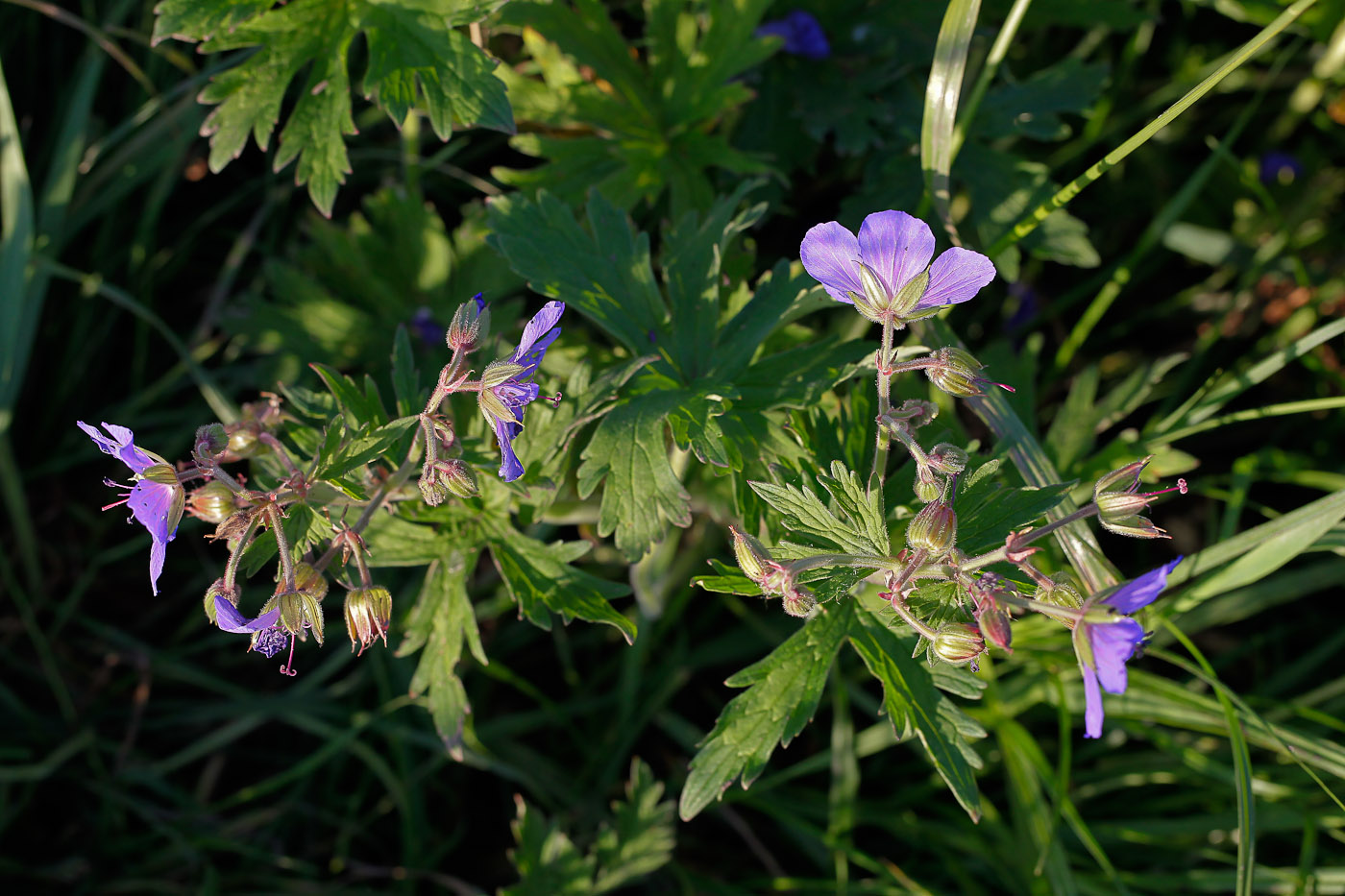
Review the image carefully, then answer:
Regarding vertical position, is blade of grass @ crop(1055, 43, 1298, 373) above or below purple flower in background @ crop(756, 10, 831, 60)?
below

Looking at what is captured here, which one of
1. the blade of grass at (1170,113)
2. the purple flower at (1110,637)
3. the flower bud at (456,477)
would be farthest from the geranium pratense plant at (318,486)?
the blade of grass at (1170,113)

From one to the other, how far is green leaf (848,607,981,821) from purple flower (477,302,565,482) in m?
0.84

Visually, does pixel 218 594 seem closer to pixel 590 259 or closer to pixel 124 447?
pixel 124 447

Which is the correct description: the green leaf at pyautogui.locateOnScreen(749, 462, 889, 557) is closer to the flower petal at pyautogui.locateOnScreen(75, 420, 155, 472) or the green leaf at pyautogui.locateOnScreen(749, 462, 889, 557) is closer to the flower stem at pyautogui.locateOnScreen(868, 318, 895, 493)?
the flower stem at pyautogui.locateOnScreen(868, 318, 895, 493)

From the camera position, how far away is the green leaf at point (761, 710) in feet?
6.48

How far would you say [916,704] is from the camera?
1.96 meters

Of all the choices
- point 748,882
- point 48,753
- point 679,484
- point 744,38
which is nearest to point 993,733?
point 748,882

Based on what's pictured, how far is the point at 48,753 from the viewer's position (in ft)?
10.1

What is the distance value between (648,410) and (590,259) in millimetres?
438

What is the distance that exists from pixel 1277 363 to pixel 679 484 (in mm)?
1582

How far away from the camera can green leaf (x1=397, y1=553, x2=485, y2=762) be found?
7.09 feet

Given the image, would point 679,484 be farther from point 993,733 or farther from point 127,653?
point 127,653

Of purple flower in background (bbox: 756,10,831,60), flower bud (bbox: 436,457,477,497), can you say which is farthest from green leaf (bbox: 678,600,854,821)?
purple flower in background (bbox: 756,10,831,60)

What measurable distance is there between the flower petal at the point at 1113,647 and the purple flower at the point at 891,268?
0.62 m
